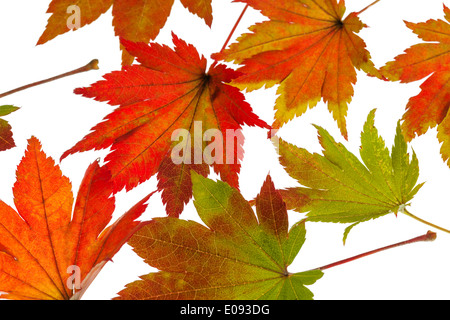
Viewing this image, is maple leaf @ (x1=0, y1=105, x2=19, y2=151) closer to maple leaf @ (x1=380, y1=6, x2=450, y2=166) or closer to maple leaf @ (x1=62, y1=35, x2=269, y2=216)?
maple leaf @ (x1=62, y1=35, x2=269, y2=216)

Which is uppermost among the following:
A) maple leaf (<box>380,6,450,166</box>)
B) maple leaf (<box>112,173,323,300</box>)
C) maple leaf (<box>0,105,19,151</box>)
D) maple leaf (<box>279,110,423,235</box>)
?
maple leaf (<box>380,6,450,166</box>)

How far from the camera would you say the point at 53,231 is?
0.74m

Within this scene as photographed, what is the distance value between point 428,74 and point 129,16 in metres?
0.56

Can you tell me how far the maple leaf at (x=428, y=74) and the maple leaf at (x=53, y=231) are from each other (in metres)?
0.52

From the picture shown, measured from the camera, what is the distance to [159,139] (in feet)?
2.68

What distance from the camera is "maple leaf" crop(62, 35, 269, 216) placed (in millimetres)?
765

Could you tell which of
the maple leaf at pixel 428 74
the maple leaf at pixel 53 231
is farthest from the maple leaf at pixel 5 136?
the maple leaf at pixel 428 74

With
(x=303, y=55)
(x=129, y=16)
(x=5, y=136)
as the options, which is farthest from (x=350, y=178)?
(x=5, y=136)

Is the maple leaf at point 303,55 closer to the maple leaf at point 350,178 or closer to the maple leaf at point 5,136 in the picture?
the maple leaf at point 350,178

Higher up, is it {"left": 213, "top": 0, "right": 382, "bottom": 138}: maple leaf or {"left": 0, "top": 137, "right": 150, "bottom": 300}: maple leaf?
{"left": 213, "top": 0, "right": 382, "bottom": 138}: maple leaf

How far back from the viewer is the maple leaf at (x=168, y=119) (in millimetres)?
765

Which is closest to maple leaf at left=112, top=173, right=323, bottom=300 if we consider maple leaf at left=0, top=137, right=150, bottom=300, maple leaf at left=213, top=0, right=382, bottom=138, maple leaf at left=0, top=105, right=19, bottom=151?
maple leaf at left=0, top=137, right=150, bottom=300

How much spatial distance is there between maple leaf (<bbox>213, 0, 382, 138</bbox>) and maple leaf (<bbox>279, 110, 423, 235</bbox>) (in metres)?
0.07
